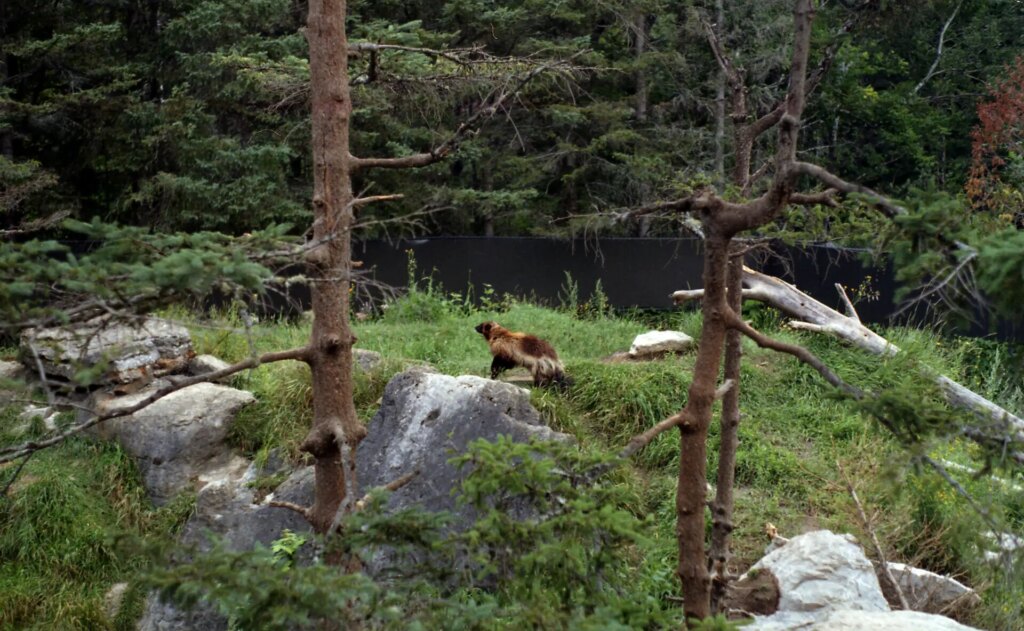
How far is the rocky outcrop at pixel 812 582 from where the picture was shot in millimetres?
5562

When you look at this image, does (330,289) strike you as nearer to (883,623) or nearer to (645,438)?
(645,438)

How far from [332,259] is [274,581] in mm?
1688

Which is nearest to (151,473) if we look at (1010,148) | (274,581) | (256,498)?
(256,498)

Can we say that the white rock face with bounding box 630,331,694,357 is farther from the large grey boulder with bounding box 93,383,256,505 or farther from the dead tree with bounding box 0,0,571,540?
the dead tree with bounding box 0,0,571,540

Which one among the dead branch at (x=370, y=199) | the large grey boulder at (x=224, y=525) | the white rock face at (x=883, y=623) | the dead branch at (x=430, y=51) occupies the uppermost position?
the dead branch at (x=430, y=51)

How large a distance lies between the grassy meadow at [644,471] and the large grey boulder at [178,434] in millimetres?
121

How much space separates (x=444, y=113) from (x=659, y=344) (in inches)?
256

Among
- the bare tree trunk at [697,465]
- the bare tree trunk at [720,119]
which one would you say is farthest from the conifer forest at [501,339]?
the bare tree trunk at [720,119]

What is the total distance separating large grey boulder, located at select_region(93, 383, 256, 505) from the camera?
7945 mm

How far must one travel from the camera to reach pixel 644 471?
7621 millimetres

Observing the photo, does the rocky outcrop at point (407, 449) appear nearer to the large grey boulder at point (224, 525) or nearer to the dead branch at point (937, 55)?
the large grey boulder at point (224, 525)

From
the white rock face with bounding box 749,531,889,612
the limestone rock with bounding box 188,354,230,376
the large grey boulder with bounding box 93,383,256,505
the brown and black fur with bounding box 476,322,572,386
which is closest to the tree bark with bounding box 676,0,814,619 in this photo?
the white rock face with bounding box 749,531,889,612

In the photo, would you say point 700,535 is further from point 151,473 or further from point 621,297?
point 621,297

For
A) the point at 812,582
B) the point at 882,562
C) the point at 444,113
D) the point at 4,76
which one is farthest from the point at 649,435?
the point at 4,76
